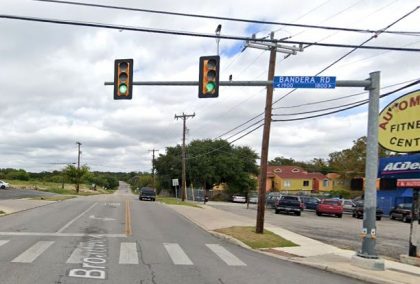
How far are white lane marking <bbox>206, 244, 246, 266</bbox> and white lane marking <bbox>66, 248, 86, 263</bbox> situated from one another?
368cm

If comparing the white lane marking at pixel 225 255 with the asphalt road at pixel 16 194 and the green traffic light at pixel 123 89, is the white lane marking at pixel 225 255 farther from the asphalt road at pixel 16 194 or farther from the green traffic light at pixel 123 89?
→ the asphalt road at pixel 16 194

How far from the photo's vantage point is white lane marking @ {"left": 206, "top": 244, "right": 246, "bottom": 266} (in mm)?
13048

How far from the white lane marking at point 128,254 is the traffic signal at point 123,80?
456 centimetres

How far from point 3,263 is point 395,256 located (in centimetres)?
1176

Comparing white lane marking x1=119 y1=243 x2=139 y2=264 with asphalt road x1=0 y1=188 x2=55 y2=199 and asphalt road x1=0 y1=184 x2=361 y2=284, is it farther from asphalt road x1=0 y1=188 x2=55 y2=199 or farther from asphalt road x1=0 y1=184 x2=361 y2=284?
asphalt road x1=0 y1=188 x2=55 y2=199

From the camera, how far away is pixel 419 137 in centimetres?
1494

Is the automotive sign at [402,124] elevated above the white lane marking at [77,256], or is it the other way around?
the automotive sign at [402,124]

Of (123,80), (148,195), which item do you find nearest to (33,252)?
(123,80)

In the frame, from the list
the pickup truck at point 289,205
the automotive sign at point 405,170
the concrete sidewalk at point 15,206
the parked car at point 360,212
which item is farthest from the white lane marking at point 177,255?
the parked car at point 360,212

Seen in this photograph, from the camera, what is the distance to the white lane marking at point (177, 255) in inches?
498

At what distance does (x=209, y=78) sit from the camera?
1532 centimetres

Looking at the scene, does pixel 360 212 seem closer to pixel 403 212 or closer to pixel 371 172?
pixel 403 212

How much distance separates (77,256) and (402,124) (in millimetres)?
10205

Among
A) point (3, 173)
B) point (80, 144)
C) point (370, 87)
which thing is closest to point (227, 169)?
point (80, 144)
